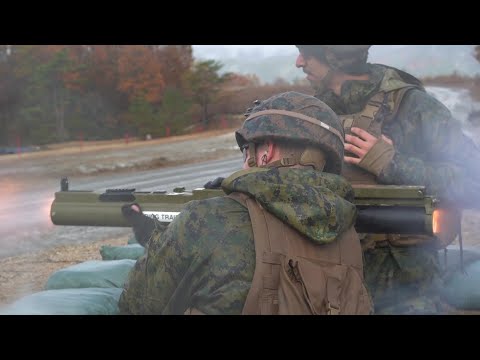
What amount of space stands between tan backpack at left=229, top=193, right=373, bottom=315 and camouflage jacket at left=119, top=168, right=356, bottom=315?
0.04m

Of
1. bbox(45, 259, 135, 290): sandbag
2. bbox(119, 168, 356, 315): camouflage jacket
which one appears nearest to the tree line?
bbox(45, 259, 135, 290): sandbag

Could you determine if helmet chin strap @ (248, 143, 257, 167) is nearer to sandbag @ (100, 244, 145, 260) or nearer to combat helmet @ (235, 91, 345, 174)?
combat helmet @ (235, 91, 345, 174)

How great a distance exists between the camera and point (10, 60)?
19391 millimetres

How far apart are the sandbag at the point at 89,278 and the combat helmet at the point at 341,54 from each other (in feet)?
6.77

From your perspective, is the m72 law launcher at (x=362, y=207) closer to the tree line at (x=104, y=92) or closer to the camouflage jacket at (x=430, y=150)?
the camouflage jacket at (x=430, y=150)

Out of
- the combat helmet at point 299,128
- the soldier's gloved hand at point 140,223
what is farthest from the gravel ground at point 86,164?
the combat helmet at point 299,128

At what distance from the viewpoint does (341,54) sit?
10.7ft

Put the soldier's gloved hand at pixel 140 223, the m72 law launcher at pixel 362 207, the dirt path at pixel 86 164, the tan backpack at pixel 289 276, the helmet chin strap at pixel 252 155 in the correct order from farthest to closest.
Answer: the dirt path at pixel 86 164, the soldier's gloved hand at pixel 140 223, the m72 law launcher at pixel 362 207, the helmet chin strap at pixel 252 155, the tan backpack at pixel 289 276

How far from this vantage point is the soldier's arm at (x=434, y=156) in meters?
3.10

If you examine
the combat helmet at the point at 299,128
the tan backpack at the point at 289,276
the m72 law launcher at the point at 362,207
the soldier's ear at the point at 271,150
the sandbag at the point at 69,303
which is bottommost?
the sandbag at the point at 69,303

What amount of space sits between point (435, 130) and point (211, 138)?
47.2 ft

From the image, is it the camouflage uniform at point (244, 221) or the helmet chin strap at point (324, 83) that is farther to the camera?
the helmet chin strap at point (324, 83)
